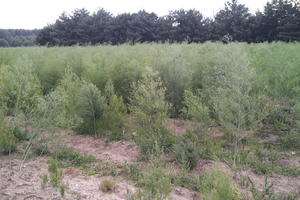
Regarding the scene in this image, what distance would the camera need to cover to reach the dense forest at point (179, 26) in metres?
25.4

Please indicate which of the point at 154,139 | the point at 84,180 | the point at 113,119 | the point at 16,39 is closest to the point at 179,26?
the point at 16,39

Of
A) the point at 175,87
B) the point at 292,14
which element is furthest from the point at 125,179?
the point at 292,14

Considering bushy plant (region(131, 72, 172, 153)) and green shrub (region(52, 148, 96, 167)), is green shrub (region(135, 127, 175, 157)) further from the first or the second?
green shrub (region(52, 148, 96, 167))

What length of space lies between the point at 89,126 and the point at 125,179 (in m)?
2.34

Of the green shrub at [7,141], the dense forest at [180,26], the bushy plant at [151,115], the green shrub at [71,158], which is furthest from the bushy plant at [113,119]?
the dense forest at [180,26]

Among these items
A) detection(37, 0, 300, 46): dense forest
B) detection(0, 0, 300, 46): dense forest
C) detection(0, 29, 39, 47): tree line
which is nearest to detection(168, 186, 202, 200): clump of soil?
detection(0, 0, 300, 46): dense forest

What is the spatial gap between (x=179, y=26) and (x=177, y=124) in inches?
1040

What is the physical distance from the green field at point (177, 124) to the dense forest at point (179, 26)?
17584mm

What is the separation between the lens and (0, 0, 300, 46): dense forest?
83.4 feet

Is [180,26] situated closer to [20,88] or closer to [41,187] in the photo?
[20,88]

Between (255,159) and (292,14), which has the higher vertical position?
(292,14)

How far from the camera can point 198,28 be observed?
30766 millimetres

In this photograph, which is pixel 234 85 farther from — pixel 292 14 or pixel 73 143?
pixel 292 14

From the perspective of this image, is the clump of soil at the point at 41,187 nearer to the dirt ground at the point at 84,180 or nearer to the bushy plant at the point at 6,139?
the dirt ground at the point at 84,180
